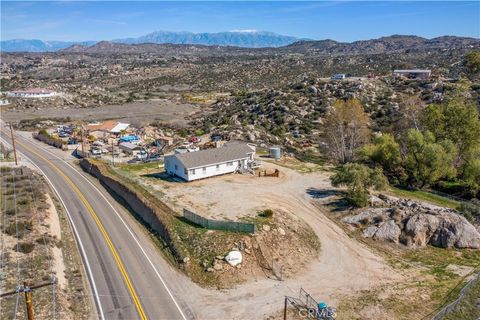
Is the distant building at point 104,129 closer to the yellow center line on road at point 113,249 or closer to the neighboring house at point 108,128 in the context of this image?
the neighboring house at point 108,128

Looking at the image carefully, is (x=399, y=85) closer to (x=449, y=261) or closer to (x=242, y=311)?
(x=449, y=261)

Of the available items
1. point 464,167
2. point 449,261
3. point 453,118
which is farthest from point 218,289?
point 453,118

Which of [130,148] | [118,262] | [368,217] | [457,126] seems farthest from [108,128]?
[457,126]

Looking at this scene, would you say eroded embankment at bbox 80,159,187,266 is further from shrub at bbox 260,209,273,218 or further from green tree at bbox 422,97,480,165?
green tree at bbox 422,97,480,165

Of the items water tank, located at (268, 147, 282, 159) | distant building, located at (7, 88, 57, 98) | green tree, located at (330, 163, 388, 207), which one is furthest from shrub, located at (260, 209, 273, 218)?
distant building, located at (7, 88, 57, 98)

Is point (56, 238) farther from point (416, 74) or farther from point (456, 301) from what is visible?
point (416, 74)

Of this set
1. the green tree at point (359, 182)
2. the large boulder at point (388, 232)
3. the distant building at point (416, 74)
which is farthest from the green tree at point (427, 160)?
the distant building at point (416, 74)
